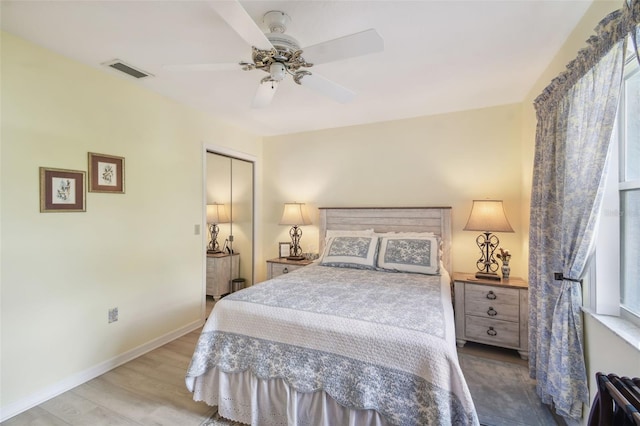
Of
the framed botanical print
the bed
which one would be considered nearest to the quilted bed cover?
the bed

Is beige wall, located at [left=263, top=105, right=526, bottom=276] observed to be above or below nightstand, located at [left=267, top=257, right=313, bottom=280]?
above

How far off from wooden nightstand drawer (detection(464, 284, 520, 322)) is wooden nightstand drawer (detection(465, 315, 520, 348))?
5 cm

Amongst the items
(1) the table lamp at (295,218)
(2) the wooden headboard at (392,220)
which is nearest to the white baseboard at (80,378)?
(1) the table lamp at (295,218)

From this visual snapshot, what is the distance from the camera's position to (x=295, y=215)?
3854 mm

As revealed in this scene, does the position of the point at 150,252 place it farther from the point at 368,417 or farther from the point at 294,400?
the point at 368,417

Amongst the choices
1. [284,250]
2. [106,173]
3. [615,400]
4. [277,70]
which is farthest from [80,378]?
[615,400]

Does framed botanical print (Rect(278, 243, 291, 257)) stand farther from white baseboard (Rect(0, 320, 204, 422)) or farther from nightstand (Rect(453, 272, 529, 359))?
nightstand (Rect(453, 272, 529, 359))

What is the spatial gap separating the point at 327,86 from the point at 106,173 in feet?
6.65

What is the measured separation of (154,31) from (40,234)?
1.65 metres

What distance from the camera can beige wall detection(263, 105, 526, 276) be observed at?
10.2ft

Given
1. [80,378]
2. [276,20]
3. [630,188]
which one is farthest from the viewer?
[80,378]

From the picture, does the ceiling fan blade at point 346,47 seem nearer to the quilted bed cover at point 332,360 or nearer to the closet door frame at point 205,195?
the quilted bed cover at point 332,360

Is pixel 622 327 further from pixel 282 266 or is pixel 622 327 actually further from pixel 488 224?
pixel 282 266

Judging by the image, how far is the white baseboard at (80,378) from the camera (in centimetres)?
191
